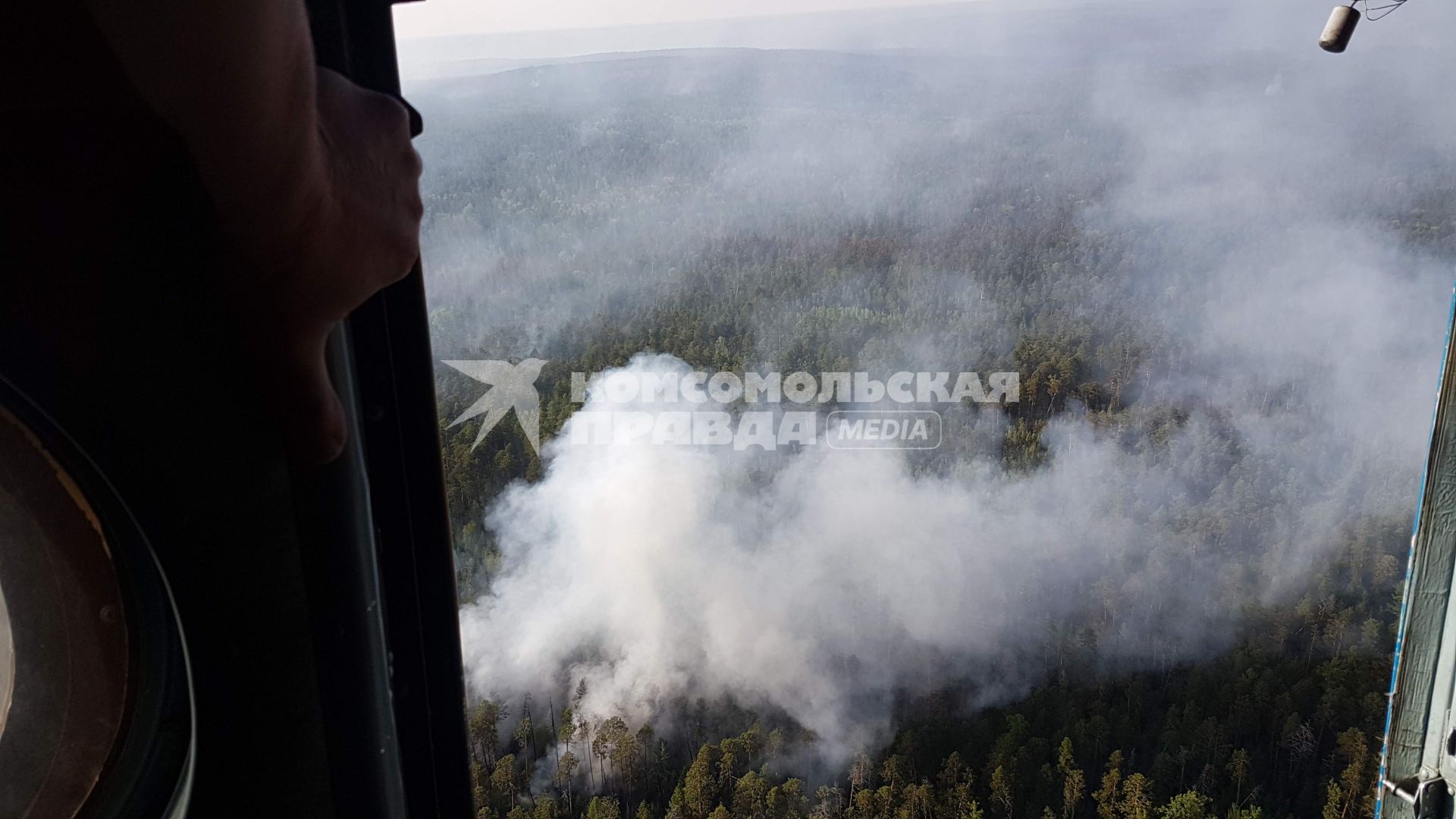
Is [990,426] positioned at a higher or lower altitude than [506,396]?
lower

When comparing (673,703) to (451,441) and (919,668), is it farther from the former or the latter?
(451,441)

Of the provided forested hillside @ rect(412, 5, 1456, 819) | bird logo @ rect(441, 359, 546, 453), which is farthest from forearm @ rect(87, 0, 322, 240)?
bird logo @ rect(441, 359, 546, 453)

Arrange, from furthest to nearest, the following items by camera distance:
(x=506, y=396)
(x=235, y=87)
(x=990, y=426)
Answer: (x=990, y=426), (x=506, y=396), (x=235, y=87)

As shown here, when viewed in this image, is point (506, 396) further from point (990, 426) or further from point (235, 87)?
point (235, 87)

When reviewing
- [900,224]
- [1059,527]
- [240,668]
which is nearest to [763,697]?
[1059,527]

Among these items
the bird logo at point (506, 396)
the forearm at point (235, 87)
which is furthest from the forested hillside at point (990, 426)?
the forearm at point (235, 87)

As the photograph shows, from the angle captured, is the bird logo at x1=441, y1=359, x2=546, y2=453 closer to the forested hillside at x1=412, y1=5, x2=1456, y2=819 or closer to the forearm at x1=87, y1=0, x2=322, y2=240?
the forested hillside at x1=412, y1=5, x2=1456, y2=819

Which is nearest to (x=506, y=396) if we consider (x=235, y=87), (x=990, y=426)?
(x=990, y=426)

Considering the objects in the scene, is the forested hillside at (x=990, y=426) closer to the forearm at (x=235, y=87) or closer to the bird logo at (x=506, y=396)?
the bird logo at (x=506, y=396)
